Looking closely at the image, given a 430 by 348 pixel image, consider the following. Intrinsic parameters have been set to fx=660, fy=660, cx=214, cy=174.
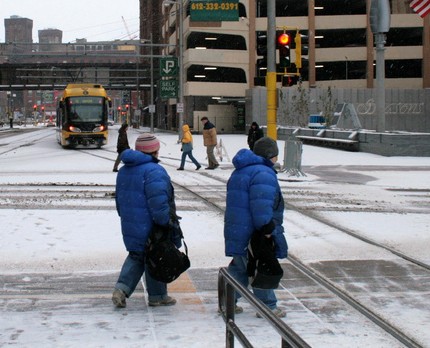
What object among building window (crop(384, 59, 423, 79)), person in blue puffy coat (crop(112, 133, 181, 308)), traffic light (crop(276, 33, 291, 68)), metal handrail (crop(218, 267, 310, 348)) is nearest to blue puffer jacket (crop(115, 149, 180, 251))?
person in blue puffy coat (crop(112, 133, 181, 308))

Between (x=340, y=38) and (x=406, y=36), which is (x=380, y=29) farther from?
(x=340, y=38)

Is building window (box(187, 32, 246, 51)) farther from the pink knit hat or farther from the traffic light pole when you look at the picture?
the pink knit hat

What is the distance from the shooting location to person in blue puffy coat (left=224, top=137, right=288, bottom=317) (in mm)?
5641

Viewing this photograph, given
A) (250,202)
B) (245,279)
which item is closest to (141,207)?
(250,202)

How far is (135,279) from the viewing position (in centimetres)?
639

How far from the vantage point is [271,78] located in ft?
63.2

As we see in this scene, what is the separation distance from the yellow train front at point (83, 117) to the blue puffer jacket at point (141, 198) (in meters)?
32.1

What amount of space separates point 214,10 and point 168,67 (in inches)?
662

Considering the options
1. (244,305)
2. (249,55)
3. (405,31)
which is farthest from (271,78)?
(405,31)

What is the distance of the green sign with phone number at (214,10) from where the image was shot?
2773 centimetres

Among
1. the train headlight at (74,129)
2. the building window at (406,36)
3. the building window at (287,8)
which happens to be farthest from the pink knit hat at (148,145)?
the building window at (406,36)

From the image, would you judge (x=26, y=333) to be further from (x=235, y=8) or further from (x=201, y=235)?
(x=235, y=8)

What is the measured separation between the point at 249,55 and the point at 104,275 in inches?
2131

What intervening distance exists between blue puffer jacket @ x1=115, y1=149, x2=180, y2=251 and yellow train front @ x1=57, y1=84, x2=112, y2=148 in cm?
3215
